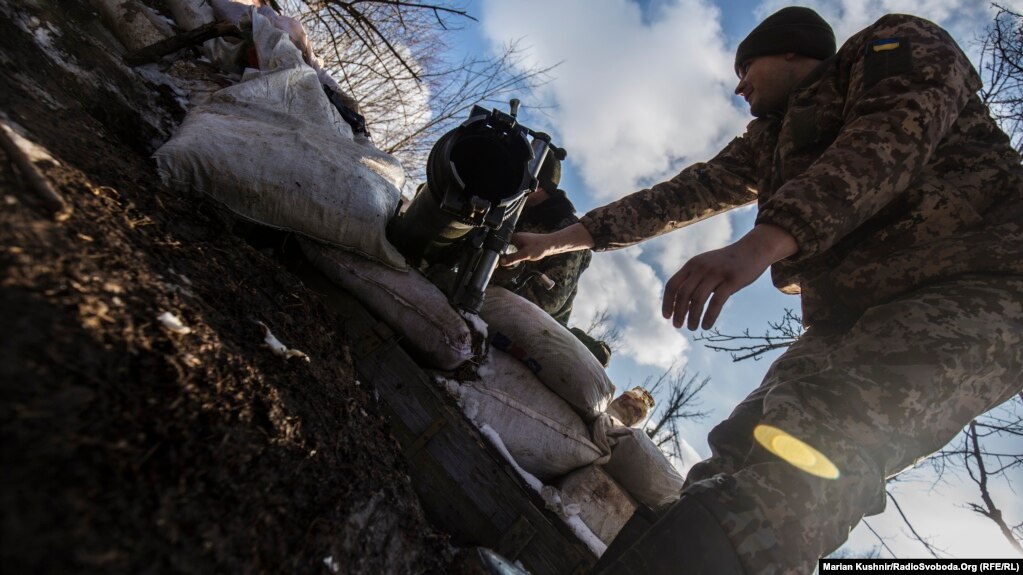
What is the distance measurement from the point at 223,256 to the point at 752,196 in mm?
2033

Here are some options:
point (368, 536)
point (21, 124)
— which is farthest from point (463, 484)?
point (21, 124)

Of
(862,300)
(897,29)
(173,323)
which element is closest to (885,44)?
(897,29)

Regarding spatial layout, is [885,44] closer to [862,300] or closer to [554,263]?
[862,300]

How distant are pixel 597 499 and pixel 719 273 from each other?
1448mm

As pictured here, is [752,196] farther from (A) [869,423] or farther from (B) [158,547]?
(B) [158,547]

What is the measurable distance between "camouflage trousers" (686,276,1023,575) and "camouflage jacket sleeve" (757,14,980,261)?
0.28 metres

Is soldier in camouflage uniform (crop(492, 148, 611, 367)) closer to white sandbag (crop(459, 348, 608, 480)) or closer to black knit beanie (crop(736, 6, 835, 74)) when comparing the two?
white sandbag (crop(459, 348, 608, 480))

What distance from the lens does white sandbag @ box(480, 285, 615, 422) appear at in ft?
7.57

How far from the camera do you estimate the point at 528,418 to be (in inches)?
83.5

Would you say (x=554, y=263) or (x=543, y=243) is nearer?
(x=543, y=243)

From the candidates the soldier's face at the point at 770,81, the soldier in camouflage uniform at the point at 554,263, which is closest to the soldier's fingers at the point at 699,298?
the soldier's face at the point at 770,81

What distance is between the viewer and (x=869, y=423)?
106cm

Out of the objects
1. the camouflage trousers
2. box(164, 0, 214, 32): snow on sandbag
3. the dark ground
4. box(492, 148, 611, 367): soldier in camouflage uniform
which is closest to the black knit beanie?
the camouflage trousers

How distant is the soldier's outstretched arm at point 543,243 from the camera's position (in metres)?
2.05
